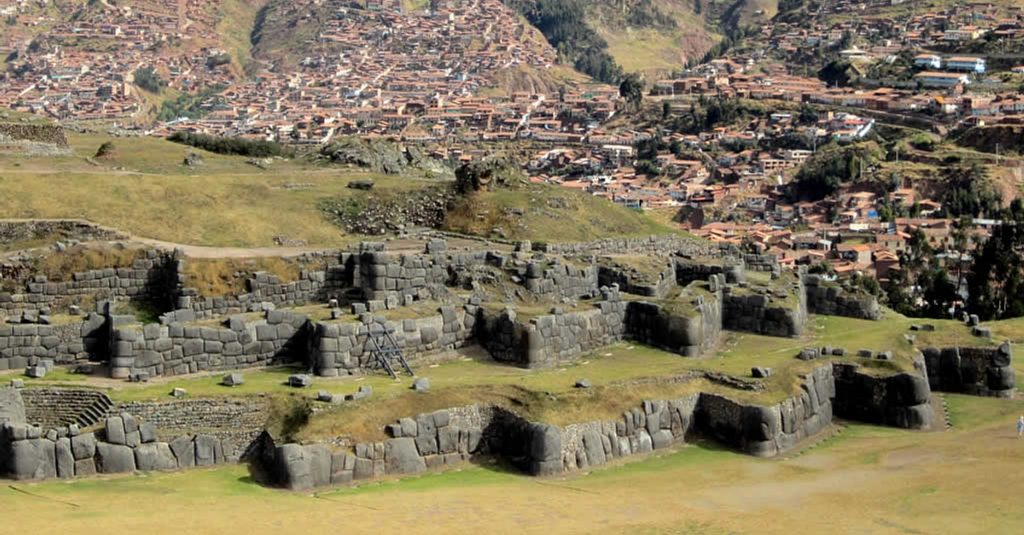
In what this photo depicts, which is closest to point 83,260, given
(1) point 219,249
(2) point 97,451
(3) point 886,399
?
(1) point 219,249

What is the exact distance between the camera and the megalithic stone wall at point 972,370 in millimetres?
41656

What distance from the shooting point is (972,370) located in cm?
4219

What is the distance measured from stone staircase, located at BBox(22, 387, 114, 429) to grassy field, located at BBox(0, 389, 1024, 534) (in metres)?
2.34

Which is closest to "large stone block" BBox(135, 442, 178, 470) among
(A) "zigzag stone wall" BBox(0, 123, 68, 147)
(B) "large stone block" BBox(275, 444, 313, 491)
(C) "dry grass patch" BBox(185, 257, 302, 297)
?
(B) "large stone block" BBox(275, 444, 313, 491)

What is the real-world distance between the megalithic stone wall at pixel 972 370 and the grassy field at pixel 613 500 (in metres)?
7.61

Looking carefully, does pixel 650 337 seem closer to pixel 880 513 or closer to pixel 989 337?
pixel 989 337

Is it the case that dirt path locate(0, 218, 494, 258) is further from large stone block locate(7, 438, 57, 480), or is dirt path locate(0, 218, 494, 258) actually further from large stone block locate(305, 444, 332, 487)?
large stone block locate(305, 444, 332, 487)

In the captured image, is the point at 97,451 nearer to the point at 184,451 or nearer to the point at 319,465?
the point at 184,451

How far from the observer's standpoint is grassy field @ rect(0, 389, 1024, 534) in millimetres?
26984

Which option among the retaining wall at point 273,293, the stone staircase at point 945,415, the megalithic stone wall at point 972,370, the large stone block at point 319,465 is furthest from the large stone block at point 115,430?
the megalithic stone wall at point 972,370

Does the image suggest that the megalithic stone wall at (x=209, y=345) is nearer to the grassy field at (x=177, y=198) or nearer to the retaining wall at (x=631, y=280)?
the grassy field at (x=177, y=198)

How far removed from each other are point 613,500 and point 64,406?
38.8 ft

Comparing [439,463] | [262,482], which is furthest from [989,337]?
[262,482]

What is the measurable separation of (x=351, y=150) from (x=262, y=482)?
3551cm
